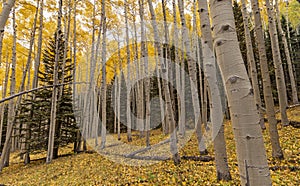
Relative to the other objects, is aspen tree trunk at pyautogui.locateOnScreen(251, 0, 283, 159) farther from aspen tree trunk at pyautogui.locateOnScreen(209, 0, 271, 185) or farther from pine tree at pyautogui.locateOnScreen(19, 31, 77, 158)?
pine tree at pyautogui.locateOnScreen(19, 31, 77, 158)

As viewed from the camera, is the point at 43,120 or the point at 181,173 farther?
the point at 43,120

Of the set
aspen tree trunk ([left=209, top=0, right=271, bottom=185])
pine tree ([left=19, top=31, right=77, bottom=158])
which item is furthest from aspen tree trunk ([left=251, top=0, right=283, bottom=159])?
pine tree ([left=19, top=31, right=77, bottom=158])

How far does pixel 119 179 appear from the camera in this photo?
4.83m

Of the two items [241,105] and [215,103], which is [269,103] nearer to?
[215,103]

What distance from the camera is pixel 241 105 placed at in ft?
3.70

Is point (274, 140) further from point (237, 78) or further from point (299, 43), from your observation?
point (299, 43)

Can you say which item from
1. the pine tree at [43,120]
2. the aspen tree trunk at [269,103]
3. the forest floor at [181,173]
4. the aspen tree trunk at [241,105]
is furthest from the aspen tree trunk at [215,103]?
the pine tree at [43,120]

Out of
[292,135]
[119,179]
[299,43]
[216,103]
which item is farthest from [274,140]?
[299,43]

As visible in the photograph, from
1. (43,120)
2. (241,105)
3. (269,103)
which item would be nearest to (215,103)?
(269,103)

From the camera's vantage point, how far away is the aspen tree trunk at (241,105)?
1082 millimetres

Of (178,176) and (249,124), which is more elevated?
(249,124)

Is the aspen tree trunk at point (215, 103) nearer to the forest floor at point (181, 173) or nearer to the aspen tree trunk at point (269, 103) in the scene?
the forest floor at point (181, 173)

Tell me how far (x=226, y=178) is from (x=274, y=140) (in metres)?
1.74

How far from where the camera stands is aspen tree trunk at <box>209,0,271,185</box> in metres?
1.08
